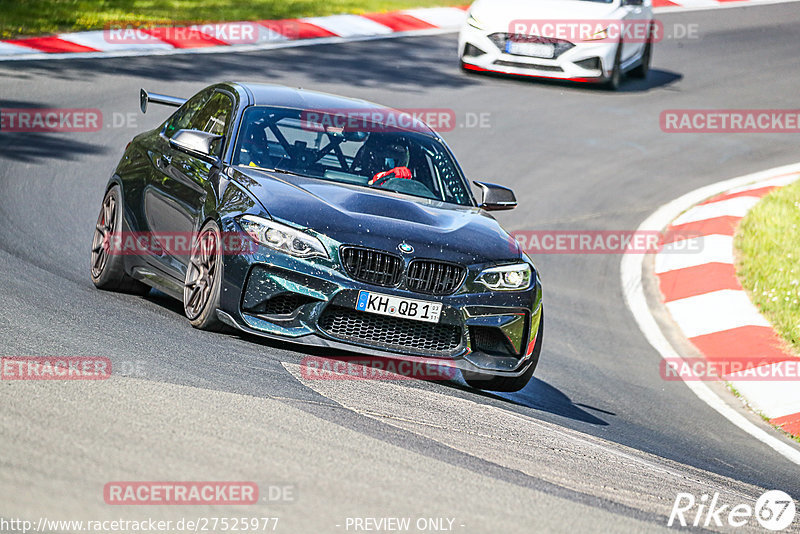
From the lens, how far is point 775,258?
11.9 meters

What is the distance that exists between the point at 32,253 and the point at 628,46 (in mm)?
11847

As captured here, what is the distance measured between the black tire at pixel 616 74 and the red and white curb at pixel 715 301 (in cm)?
403

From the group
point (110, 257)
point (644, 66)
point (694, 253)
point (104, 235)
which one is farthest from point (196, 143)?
point (644, 66)

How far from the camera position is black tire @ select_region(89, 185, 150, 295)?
8258 millimetres

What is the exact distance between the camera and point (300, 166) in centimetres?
780

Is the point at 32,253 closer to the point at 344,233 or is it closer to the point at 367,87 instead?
the point at 344,233

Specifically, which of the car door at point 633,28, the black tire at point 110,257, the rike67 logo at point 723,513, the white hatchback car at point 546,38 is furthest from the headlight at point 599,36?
the rike67 logo at point 723,513

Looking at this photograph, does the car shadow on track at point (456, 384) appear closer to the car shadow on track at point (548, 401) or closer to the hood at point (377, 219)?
the car shadow on track at point (548, 401)

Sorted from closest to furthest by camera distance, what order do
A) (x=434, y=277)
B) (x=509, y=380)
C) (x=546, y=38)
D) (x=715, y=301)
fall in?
(x=434, y=277), (x=509, y=380), (x=715, y=301), (x=546, y=38)

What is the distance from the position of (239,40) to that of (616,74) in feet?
18.6

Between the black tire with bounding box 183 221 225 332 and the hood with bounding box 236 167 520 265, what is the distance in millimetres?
358

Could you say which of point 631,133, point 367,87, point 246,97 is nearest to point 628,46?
point 631,133

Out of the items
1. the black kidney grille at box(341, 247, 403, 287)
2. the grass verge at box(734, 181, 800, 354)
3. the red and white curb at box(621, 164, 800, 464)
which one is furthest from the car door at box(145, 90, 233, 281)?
the grass verge at box(734, 181, 800, 354)

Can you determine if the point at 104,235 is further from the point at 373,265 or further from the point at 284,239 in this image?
the point at 373,265
